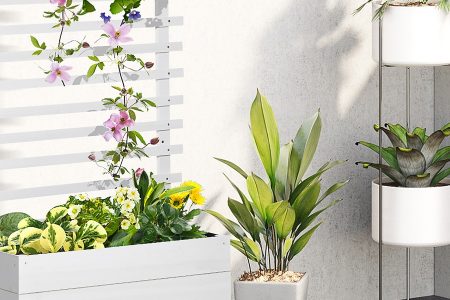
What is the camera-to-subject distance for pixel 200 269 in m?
3.37

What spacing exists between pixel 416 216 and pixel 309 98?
701 millimetres

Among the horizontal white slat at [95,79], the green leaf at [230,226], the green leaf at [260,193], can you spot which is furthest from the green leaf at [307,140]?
the horizontal white slat at [95,79]

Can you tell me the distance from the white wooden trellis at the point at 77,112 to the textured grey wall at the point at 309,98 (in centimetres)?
24

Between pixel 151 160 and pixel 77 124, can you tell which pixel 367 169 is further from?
pixel 77 124

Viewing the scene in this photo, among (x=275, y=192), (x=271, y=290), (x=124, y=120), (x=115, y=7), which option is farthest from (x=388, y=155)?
(x=115, y=7)

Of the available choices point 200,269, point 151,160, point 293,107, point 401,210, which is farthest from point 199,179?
point 200,269

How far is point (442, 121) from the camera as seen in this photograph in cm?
518

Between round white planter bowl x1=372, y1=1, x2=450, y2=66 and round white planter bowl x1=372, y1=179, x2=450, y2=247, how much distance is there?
532 mm

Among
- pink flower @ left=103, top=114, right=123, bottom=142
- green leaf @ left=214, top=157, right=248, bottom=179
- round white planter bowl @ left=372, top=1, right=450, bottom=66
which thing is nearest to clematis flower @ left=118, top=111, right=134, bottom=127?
pink flower @ left=103, top=114, right=123, bottom=142

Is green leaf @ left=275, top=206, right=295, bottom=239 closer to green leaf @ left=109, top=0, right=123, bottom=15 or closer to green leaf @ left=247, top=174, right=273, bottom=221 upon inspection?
green leaf @ left=247, top=174, right=273, bottom=221

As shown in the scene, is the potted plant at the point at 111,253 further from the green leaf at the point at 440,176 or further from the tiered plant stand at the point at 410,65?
the green leaf at the point at 440,176

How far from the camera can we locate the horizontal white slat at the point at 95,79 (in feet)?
12.8

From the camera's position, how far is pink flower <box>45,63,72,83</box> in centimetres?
382

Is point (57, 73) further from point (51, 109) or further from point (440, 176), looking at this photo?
point (440, 176)
